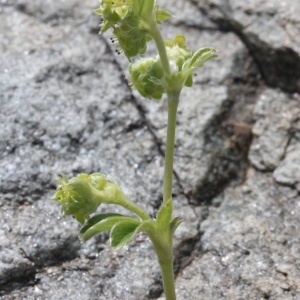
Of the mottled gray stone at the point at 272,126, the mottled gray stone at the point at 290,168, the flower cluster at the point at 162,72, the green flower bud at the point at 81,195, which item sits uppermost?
the flower cluster at the point at 162,72

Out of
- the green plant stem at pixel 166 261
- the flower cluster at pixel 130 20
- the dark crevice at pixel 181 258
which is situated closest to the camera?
the flower cluster at pixel 130 20

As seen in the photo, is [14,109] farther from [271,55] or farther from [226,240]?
[271,55]

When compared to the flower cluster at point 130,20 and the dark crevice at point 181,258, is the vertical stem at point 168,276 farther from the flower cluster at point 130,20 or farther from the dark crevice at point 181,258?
the flower cluster at point 130,20

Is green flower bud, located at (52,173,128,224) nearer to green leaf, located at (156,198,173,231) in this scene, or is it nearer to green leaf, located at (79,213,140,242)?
green leaf, located at (79,213,140,242)

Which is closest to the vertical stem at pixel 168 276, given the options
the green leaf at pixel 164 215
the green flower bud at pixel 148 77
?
the green leaf at pixel 164 215

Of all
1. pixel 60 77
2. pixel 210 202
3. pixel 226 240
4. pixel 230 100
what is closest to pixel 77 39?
pixel 60 77

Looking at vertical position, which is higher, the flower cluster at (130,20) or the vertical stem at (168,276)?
the flower cluster at (130,20)

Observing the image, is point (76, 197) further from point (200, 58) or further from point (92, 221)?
point (200, 58)

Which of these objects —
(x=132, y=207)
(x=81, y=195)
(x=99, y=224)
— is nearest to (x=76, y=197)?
(x=81, y=195)

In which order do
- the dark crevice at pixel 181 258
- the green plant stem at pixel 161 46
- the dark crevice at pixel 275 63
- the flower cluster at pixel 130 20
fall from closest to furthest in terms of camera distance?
the flower cluster at pixel 130 20 < the green plant stem at pixel 161 46 < the dark crevice at pixel 181 258 < the dark crevice at pixel 275 63
